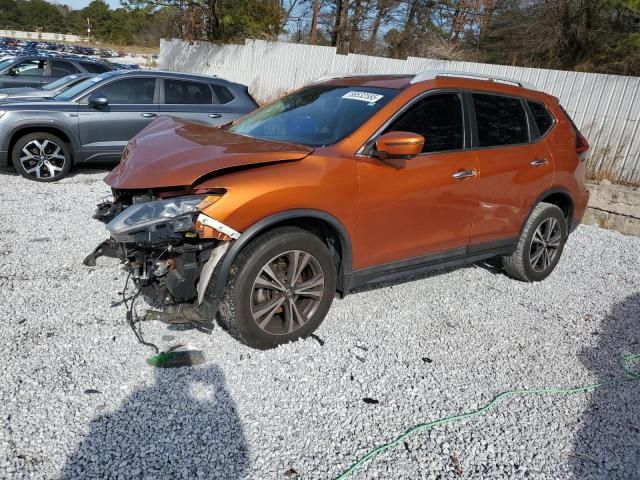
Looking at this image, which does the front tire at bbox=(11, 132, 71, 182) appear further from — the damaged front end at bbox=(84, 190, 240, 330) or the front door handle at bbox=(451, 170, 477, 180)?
the front door handle at bbox=(451, 170, 477, 180)

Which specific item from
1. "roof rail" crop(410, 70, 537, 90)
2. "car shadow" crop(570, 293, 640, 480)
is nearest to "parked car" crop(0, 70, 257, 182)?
"roof rail" crop(410, 70, 537, 90)

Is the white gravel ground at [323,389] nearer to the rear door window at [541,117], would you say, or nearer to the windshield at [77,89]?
the rear door window at [541,117]

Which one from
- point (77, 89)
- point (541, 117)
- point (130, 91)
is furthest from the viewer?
point (130, 91)

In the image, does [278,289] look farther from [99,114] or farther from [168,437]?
[99,114]

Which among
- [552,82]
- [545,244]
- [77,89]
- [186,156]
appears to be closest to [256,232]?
[186,156]

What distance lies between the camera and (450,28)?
74.6ft

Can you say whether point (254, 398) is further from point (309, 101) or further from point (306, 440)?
point (309, 101)

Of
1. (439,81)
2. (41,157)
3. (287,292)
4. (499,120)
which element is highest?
(439,81)

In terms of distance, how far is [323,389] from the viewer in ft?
10.3

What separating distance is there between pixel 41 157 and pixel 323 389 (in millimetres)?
6206

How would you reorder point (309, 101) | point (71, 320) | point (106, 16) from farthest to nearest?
point (106, 16)
point (309, 101)
point (71, 320)

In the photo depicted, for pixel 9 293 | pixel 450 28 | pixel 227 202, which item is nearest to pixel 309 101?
pixel 227 202

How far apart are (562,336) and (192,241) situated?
10.0ft

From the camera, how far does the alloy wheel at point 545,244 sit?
5.00 meters
